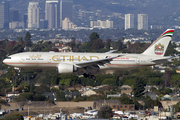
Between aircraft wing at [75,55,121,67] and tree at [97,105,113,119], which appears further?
tree at [97,105,113,119]

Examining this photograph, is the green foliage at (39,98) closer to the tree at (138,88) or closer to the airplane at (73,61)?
the tree at (138,88)

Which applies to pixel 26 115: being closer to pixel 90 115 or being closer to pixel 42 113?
pixel 42 113

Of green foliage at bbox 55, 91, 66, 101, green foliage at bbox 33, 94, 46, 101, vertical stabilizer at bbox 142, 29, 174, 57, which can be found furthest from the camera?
green foliage at bbox 55, 91, 66, 101

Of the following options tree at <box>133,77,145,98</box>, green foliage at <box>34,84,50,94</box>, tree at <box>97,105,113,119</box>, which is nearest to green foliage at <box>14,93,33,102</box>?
green foliage at <box>34,84,50,94</box>

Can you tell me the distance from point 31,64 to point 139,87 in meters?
74.5

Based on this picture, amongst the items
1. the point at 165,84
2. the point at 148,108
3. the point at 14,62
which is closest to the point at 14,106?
the point at 148,108

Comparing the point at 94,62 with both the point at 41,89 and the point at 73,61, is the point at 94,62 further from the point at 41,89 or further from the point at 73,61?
the point at 41,89

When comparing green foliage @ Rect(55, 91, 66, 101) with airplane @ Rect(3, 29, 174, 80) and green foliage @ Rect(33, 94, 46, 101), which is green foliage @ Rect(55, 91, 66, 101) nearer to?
green foliage @ Rect(33, 94, 46, 101)

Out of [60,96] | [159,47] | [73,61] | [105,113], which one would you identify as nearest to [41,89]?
[60,96]

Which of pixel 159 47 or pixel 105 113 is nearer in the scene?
pixel 159 47

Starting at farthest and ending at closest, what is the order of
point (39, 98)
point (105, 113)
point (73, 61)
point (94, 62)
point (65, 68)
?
point (39, 98) → point (105, 113) → point (73, 61) → point (65, 68) → point (94, 62)

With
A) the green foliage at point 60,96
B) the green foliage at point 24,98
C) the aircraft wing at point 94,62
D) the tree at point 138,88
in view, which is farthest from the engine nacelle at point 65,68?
the tree at point 138,88

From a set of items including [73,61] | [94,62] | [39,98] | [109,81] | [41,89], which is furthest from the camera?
[109,81]

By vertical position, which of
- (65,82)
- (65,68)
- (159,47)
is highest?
(159,47)
